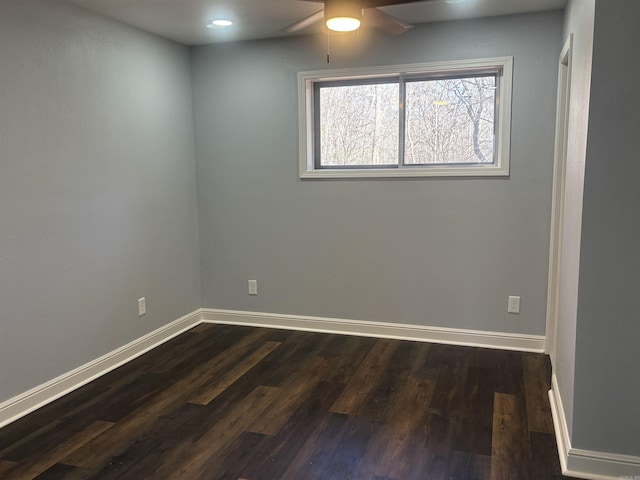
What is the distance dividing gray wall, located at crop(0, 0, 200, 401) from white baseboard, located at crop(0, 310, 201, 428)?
0.05m

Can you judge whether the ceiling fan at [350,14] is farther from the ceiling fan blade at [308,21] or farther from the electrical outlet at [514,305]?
the electrical outlet at [514,305]

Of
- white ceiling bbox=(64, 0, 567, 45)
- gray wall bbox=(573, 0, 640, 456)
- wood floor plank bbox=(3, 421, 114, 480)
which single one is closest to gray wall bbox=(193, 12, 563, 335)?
white ceiling bbox=(64, 0, 567, 45)

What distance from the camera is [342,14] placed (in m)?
2.23

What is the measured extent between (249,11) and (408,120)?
1.39 m

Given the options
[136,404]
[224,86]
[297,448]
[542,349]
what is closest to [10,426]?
[136,404]

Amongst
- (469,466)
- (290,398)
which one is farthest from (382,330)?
(469,466)

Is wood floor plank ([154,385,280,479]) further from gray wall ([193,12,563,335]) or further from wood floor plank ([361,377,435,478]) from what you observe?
gray wall ([193,12,563,335])

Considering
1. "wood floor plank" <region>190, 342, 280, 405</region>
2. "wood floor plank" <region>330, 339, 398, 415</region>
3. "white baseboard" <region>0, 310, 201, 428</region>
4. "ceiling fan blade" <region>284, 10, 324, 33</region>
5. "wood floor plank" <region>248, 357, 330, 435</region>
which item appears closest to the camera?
"ceiling fan blade" <region>284, 10, 324, 33</region>

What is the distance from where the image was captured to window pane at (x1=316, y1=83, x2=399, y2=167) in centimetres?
387

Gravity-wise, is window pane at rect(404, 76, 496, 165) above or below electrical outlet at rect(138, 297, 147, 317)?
above

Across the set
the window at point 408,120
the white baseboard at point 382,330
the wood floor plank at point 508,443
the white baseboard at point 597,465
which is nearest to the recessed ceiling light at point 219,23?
the window at point 408,120

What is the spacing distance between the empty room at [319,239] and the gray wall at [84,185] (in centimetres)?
2

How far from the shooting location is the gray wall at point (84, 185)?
107 inches

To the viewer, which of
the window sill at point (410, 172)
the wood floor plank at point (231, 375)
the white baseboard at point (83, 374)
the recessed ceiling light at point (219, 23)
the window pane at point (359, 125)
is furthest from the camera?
the window pane at point (359, 125)
